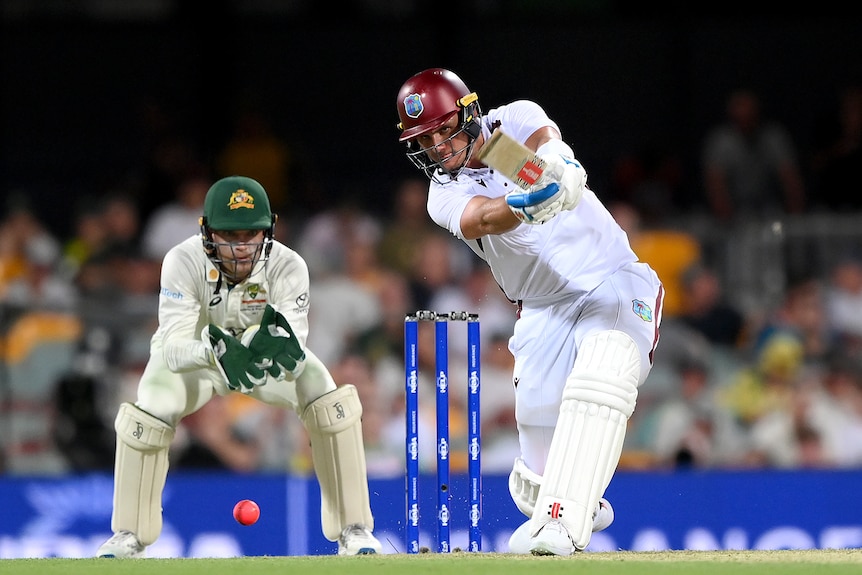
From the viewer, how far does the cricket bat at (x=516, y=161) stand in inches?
190

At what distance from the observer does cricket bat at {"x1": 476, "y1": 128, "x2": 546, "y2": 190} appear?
15.9ft

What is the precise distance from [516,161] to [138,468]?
2002mm

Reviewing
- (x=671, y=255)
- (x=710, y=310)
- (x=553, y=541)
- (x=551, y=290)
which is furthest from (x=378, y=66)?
(x=553, y=541)

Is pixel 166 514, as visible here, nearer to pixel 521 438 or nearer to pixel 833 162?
pixel 521 438

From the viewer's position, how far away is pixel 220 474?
790cm

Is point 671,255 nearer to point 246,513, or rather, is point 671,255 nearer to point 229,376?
point 246,513

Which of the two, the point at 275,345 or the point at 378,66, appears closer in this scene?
the point at 275,345

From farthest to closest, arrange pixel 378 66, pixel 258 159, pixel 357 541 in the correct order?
pixel 378 66
pixel 258 159
pixel 357 541

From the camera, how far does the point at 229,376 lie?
221 inches

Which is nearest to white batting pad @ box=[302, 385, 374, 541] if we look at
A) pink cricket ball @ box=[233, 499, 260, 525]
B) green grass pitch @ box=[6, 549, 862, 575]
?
pink cricket ball @ box=[233, 499, 260, 525]

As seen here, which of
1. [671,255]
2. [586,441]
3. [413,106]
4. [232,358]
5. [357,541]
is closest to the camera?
[586,441]

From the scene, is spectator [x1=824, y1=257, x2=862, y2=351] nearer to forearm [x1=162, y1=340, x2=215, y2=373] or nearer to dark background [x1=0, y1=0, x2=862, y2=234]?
dark background [x1=0, y1=0, x2=862, y2=234]

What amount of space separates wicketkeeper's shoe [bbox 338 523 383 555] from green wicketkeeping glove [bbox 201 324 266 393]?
739 mm

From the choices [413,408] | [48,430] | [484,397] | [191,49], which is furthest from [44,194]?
[413,408]
